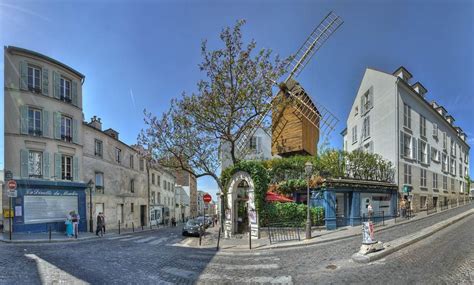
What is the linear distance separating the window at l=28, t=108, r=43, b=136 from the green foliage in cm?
1574

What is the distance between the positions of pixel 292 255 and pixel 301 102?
1562cm

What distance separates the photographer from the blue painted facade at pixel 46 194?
18984mm

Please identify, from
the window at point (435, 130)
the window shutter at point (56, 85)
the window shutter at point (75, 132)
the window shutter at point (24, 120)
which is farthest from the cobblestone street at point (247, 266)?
the window at point (435, 130)

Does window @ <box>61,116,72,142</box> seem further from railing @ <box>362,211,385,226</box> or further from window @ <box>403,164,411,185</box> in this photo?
window @ <box>403,164,411,185</box>

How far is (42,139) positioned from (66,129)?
231 cm

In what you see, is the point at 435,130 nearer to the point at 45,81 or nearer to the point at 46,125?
the point at 46,125

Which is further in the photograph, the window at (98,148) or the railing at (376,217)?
the window at (98,148)

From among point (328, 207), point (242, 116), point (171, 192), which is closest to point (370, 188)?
point (328, 207)

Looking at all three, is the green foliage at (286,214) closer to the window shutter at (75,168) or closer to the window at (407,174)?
the window at (407,174)

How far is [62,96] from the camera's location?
888 inches

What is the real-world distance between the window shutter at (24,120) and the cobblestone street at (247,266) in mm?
10780

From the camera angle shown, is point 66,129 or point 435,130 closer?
point 66,129

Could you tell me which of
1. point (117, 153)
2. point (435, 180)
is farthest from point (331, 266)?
point (435, 180)

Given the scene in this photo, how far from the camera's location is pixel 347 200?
63.7 ft
